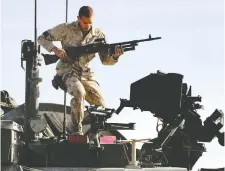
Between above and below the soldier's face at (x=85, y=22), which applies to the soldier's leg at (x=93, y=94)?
below

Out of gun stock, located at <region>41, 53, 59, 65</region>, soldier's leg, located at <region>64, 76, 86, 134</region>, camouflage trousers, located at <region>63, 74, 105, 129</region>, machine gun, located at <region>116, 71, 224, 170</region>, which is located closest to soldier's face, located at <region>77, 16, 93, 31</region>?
gun stock, located at <region>41, 53, 59, 65</region>

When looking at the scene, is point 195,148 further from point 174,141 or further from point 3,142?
point 3,142

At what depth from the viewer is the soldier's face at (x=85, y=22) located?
1217cm

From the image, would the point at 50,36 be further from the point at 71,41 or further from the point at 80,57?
the point at 80,57

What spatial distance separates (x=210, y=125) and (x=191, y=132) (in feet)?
1.02

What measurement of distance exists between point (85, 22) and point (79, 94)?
1.13 m

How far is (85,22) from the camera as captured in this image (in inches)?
481

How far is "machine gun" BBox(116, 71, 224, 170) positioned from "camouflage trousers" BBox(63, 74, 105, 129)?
1.43 ft

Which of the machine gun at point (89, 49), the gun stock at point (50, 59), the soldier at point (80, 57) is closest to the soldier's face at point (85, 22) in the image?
the soldier at point (80, 57)

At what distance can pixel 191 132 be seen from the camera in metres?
12.4

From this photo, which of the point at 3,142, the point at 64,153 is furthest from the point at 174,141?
the point at 3,142

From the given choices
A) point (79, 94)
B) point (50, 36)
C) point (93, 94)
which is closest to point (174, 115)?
point (93, 94)

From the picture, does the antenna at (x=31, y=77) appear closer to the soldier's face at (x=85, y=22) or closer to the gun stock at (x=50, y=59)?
the gun stock at (x=50, y=59)

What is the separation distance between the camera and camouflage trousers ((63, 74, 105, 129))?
1190cm
